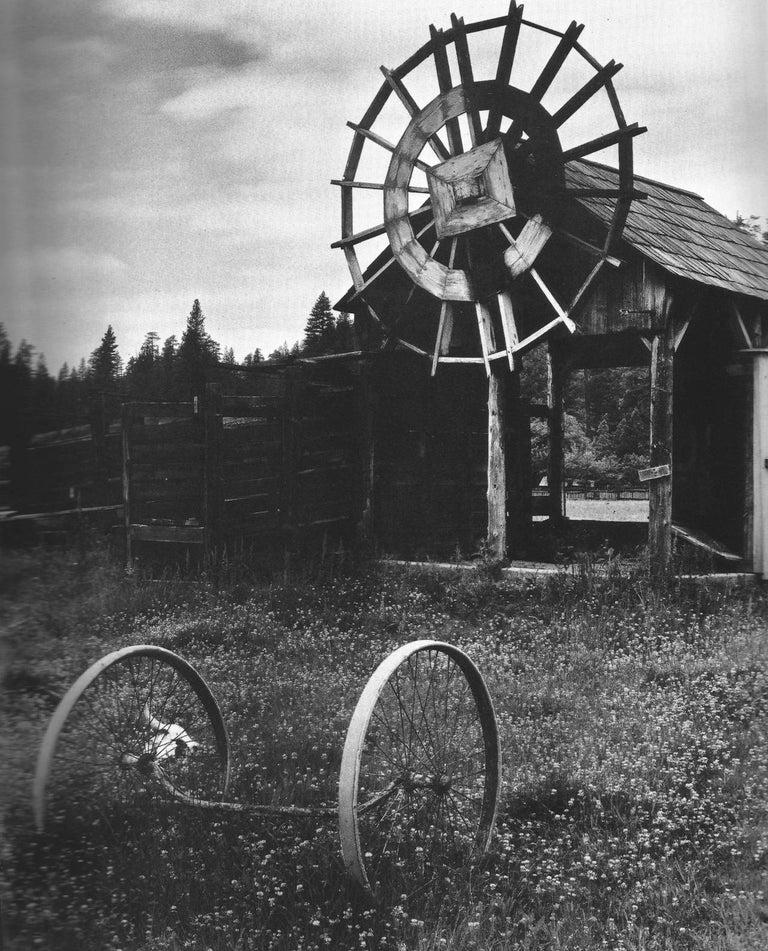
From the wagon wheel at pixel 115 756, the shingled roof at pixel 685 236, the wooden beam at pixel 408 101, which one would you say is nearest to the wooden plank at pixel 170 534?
the wagon wheel at pixel 115 756

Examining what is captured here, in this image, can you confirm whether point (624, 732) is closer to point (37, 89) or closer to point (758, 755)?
point (758, 755)

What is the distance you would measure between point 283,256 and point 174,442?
269cm

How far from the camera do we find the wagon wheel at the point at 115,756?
284cm

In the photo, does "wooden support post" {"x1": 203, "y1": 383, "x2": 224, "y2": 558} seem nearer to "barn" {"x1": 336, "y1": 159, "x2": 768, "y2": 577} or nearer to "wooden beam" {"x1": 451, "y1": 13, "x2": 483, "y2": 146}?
"barn" {"x1": 336, "y1": 159, "x2": 768, "y2": 577}

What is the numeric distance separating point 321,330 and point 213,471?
1.84 m

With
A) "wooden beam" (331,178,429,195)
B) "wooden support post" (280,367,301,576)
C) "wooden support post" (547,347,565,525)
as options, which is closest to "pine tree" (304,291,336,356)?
"wooden support post" (280,367,301,576)

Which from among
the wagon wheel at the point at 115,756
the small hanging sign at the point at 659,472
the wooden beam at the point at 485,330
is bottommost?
the wagon wheel at the point at 115,756

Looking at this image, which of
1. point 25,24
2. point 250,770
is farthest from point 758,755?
point 25,24

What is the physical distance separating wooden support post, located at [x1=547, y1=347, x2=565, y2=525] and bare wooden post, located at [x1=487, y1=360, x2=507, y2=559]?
315 centimetres

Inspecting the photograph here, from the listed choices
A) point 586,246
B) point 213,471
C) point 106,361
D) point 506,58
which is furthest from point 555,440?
point 106,361

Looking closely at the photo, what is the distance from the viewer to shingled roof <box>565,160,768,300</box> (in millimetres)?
7613

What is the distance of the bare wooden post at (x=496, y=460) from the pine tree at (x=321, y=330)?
62.4 inches

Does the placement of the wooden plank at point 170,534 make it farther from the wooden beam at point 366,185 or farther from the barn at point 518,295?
the wooden beam at point 366,185

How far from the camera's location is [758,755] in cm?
411
